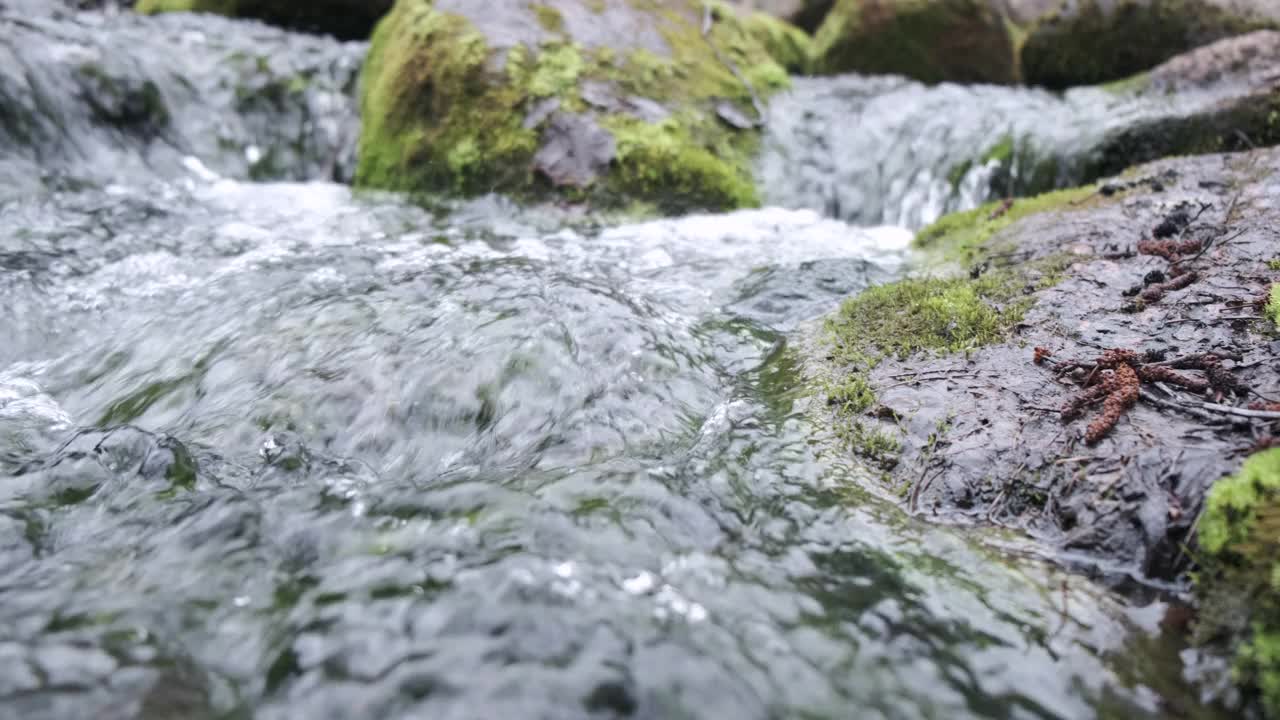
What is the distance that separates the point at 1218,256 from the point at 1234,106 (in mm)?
3711

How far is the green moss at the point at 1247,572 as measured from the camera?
183cm

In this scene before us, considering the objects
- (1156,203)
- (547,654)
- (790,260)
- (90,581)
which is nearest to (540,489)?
(547,654)

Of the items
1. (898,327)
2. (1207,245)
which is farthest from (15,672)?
(1207,245)

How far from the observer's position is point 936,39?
10445 mm

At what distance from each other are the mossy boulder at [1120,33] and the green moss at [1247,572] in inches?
383

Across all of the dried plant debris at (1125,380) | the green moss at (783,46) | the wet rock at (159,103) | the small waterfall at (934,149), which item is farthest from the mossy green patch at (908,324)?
the green moss at (783,46)

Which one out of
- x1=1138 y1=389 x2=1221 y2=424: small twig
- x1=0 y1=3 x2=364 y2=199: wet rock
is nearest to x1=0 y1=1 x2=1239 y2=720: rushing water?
x1=1138 y1=389 x2=1221 y2=424: small twig

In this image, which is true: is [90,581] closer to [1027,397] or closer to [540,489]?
[540,489]

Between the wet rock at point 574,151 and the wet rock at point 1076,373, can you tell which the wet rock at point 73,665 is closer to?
the wet rock at point 1076,373

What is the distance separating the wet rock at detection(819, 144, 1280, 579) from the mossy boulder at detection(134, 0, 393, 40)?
1017cm

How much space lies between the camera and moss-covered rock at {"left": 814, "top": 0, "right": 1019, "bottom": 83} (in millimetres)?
10398

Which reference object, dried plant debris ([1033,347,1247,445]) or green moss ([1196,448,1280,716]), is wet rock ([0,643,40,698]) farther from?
dried plant debris ([1033,347,1247,445])

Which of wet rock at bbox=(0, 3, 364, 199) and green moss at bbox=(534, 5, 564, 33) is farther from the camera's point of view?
green moss at bbox=(534, 5, 564, 33)

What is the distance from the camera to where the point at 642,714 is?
5.94 feet
